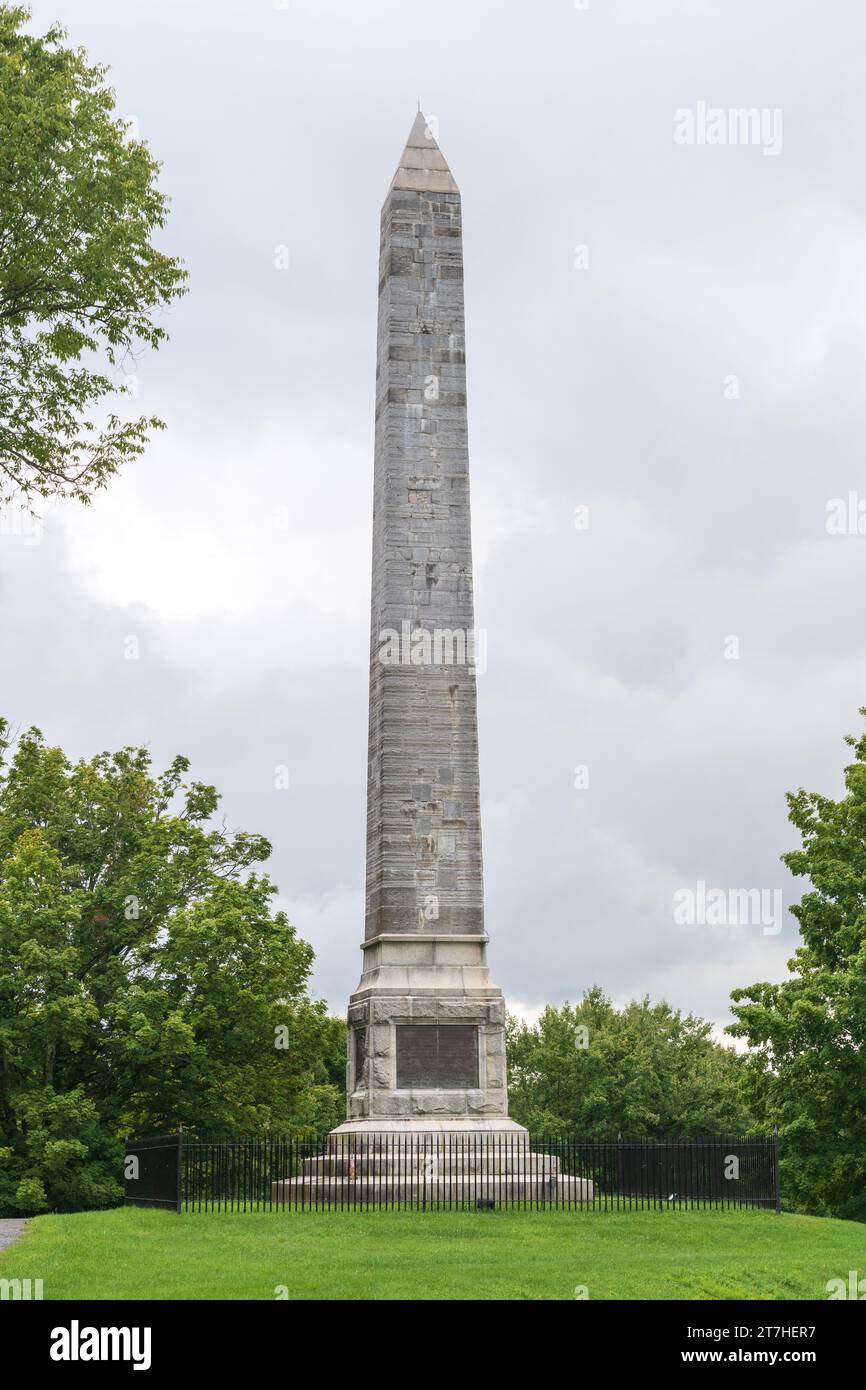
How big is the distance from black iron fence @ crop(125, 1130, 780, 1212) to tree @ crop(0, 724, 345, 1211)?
7624 mm

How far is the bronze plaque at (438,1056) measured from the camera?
2523cm

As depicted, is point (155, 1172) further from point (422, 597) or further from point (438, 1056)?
point (422, 597)

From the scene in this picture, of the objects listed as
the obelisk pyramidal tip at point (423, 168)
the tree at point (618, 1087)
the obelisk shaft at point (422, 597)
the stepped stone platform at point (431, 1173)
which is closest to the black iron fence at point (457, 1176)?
the stepped stone platform at point (431, 1173)

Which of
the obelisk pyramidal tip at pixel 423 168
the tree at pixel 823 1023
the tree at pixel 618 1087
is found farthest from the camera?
the tree at pixel 618 1087

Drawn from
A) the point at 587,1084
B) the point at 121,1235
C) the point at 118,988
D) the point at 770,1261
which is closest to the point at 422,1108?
the point at 121,1235

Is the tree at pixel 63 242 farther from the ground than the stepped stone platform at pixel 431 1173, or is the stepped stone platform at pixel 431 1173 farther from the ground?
the tree at pixel 63 242

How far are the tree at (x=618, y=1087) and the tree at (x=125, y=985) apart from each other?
46.7 feet

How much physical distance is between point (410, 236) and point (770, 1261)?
19.4m

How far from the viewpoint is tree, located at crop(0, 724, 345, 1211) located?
3278cm

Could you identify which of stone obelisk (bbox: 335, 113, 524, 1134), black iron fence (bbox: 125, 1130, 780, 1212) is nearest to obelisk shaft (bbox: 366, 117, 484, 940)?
stone obelisk (bbox: 335, 113, 524, 1134)

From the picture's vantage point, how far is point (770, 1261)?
17438mm

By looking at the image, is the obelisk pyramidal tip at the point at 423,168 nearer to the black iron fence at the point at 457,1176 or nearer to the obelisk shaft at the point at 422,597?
the obelisk shaft at the point at 422,597

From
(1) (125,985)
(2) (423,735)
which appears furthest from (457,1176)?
(1) (125,985)

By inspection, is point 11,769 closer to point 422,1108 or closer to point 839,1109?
point 422,1108
